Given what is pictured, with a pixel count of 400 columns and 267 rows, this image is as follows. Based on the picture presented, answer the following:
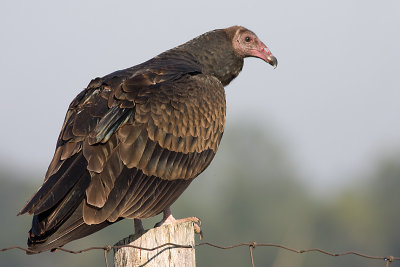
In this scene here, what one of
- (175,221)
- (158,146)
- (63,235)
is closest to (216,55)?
(158,146)

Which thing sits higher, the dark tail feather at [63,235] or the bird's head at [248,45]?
the bird's head at [248,45]

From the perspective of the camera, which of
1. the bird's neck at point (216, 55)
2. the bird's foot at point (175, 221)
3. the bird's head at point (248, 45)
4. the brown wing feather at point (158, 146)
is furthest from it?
the bird's head at point (248, 45)

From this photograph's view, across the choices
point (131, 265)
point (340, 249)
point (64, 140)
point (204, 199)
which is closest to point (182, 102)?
point (64, 140)

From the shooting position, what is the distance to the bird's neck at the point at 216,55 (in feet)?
24.9

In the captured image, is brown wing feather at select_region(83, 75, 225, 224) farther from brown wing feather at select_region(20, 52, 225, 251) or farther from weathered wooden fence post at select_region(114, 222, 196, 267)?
weathered wooden fence post at select_region(114, 222, 196, 267)

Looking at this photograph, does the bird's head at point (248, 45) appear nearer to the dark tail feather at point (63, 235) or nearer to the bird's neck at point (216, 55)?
the bird's neck at point (216, 55)

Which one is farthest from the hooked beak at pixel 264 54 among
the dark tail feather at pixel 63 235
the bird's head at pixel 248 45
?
the dark tail feather at pixel 63 235

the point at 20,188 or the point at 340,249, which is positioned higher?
the point at 20,188

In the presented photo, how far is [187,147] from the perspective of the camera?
637 cm

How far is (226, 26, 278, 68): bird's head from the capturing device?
796cm

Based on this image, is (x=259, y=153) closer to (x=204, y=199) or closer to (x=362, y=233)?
(x=204, y=199)

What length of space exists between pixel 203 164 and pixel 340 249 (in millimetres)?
41988

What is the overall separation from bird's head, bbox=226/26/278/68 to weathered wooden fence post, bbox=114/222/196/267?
9.74ft

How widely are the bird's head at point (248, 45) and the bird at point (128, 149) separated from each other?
921mm
